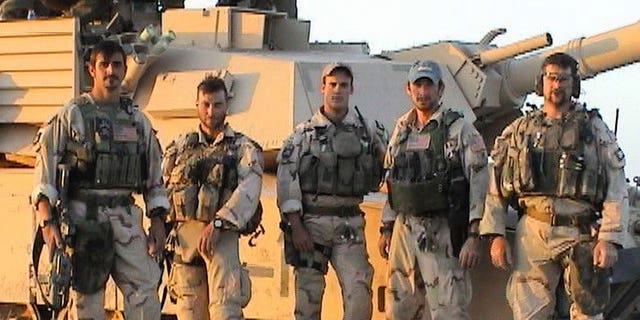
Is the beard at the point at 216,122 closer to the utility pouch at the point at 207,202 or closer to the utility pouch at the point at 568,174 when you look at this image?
the utility pouch at the point at 207,202

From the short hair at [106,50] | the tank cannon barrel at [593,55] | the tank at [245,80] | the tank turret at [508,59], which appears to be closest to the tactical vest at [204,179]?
the short hair at [106,50]

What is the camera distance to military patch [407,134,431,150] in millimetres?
6219

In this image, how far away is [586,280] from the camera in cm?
572

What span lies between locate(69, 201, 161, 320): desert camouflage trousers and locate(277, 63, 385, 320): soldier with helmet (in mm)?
764

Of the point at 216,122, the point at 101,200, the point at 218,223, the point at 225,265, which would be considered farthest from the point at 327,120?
the point at 101,200

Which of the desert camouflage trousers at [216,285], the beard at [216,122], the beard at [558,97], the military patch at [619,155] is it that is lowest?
the desert camouflage trousers at [216,285]

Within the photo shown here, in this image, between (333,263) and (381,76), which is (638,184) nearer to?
(381,76)

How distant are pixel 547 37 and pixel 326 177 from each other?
3123 millimetres

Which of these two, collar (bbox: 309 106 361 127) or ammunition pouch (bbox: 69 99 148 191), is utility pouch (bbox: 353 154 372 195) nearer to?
collar (bbox: 309 106 361 127)

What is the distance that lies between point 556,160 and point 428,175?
675 mm

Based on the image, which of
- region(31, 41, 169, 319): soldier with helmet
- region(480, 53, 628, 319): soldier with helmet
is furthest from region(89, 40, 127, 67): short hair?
region(480, 53, 628, 319): soldier with helmet

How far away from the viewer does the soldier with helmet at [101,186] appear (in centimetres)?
605

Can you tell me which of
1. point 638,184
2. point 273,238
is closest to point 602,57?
point 638,184

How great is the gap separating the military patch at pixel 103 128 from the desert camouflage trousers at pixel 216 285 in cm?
83
